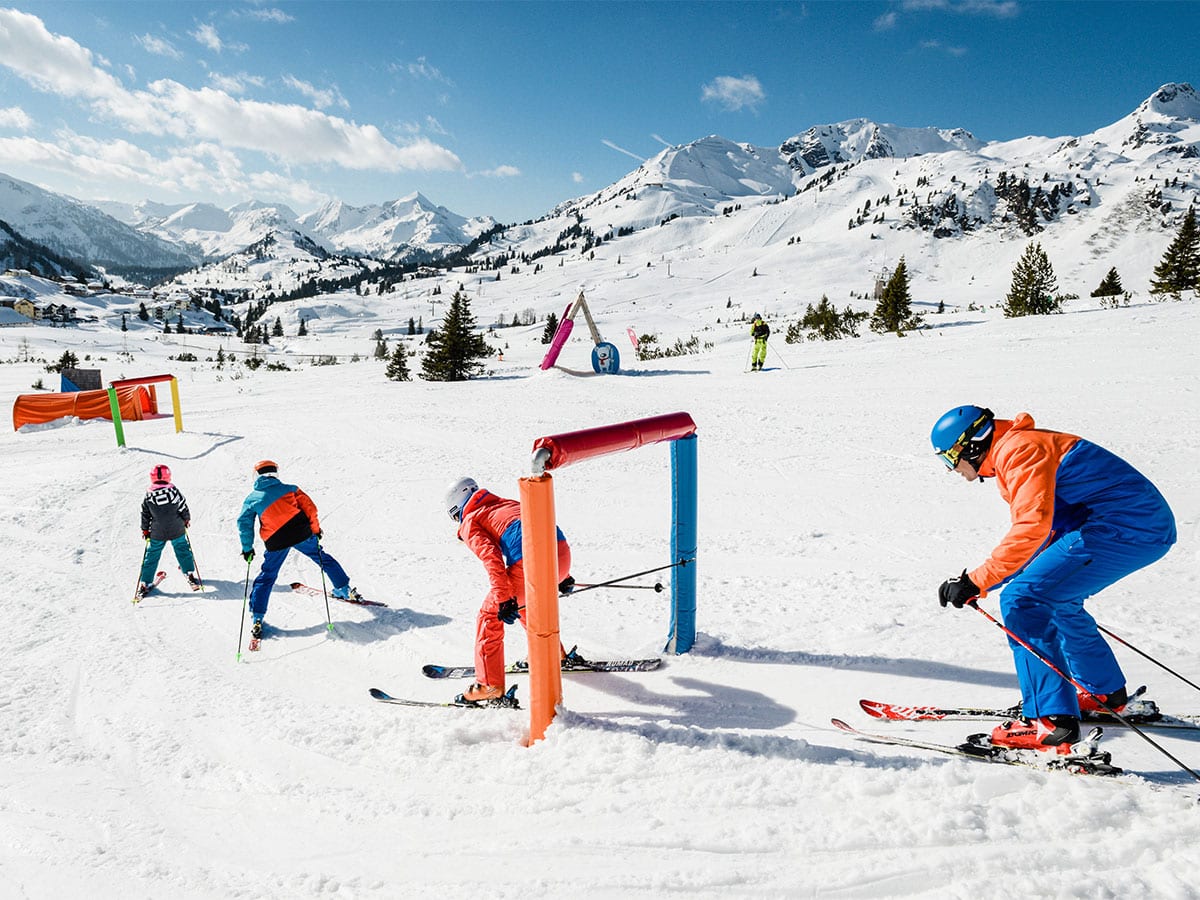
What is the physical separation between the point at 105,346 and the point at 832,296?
73.7 metres

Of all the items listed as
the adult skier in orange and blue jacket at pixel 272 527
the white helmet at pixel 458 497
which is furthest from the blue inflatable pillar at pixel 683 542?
the adult skier in orange and blue jacket at pixel 272 527

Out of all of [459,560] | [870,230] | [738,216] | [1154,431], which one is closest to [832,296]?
[870,230]

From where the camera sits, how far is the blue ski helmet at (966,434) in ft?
10.6

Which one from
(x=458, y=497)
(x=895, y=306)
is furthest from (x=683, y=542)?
(x=895, y=306)

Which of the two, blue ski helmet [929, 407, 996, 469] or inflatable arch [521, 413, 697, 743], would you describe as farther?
blue ski helmet [929, 407, 996, 469]

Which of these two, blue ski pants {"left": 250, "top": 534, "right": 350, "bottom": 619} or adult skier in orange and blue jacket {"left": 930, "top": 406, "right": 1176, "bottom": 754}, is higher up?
adult skier in orange and blue jacket {"left": 930, "top": 406, "right": 1176, "bottom": 754}

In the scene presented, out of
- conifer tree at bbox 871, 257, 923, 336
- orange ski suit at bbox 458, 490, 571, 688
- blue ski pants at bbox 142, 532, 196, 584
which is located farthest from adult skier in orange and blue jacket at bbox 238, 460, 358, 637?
conifer tree at bbox 871, 257, 923, 336

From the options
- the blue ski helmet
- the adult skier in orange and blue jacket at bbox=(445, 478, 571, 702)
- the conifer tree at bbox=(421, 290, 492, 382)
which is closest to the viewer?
the blue ski helmet

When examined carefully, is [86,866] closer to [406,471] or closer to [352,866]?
[352,866]

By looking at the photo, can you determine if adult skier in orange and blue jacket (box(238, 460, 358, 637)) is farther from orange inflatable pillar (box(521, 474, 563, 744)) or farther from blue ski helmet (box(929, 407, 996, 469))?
blue ski helmet (box(929, 407, 996, 469))

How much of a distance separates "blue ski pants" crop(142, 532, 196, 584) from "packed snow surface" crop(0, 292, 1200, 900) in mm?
337

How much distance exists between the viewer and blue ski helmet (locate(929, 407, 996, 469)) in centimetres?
323

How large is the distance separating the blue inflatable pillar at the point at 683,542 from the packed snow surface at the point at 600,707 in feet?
0.60

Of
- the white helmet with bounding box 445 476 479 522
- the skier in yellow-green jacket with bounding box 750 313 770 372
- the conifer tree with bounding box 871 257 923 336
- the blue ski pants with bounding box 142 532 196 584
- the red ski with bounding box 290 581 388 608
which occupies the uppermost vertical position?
the conifer tree with bounding box 871 257 923 336
